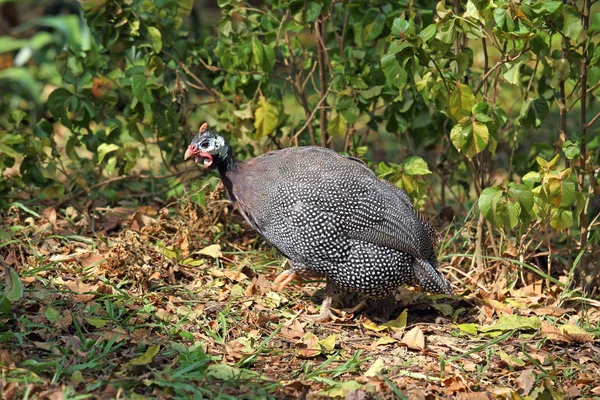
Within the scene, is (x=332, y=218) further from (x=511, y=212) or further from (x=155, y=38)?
(x=155, y=38)

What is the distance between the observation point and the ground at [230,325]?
3549 millimetres

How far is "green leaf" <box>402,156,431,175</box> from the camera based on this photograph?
4551 millimetres

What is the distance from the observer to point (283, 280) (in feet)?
14.7

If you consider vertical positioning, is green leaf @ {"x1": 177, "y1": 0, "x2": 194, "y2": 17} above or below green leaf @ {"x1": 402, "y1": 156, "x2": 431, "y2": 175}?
above

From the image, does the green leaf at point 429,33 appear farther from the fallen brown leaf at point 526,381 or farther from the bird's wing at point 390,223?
the fallen brown leaf at point 526,381

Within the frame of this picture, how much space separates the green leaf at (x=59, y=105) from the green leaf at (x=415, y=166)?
2.01 metres

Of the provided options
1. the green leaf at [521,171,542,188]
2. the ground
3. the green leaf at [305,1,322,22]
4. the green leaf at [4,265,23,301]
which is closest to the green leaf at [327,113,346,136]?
the green leaf at [305,1,322,22]

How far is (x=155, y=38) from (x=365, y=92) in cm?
125


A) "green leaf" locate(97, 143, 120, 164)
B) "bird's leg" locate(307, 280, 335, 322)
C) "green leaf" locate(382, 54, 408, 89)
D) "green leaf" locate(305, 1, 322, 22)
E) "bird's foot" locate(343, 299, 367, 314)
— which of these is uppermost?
"green leaf" locate(305, 1, 322, 22)

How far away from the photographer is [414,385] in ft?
12.2

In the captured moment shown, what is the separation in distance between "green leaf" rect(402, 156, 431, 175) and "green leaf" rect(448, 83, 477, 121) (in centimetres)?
47

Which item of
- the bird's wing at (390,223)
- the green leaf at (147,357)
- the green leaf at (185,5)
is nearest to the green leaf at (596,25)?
the bird's wing at (390,223)

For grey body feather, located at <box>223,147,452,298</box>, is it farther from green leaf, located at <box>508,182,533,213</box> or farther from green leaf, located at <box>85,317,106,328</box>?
green leaf, located at <box>85,317,106,328</box>

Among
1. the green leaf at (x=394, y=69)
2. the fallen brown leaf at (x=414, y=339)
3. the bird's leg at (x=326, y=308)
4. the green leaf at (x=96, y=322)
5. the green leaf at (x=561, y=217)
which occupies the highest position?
the green leaf at (x=394, y=69)
